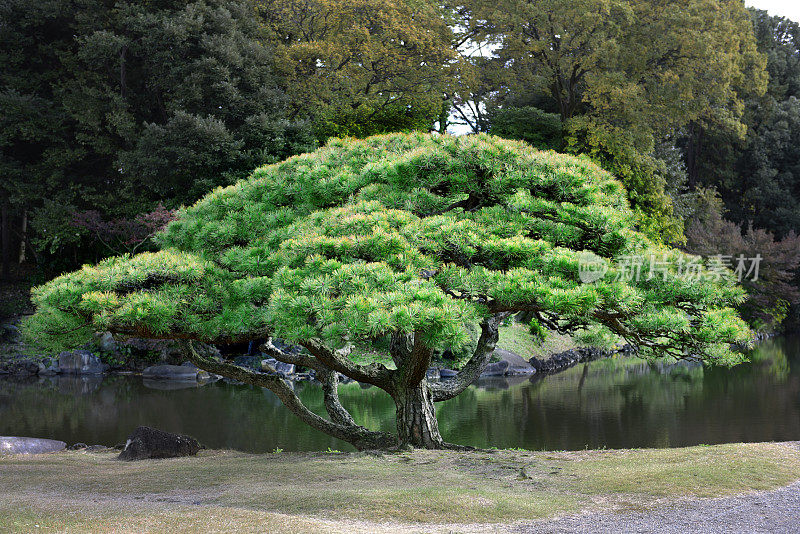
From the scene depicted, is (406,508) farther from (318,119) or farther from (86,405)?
(318,119)

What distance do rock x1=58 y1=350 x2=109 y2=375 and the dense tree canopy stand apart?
37.8 ft

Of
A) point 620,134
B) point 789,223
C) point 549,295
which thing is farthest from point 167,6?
point 789,223

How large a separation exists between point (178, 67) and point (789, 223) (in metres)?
25.1

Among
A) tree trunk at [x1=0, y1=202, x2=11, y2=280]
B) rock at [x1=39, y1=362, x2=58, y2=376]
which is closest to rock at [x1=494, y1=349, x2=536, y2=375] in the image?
rock at [x1=39, y1=362, x2=58, y2=376]

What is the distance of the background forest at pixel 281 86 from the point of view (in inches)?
697

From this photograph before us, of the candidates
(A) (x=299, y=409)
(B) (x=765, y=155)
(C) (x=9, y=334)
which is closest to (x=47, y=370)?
(C) (x=9, y=334)

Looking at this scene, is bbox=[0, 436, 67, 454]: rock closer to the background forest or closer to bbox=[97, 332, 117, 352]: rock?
the background forest

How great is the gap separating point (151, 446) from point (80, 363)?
36.5ft

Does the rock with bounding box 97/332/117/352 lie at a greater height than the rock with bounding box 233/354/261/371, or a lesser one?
greater

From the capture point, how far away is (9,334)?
18844 millimetres

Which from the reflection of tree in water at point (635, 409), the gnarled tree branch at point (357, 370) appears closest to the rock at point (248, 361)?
the reflection of tree in water at point (635, 409)

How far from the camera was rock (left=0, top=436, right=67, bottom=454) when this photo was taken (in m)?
8.92

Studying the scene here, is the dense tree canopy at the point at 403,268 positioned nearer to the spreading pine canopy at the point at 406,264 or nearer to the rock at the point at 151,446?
the spreading pine canopy at the point at 406,264

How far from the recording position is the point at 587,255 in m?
5.92
